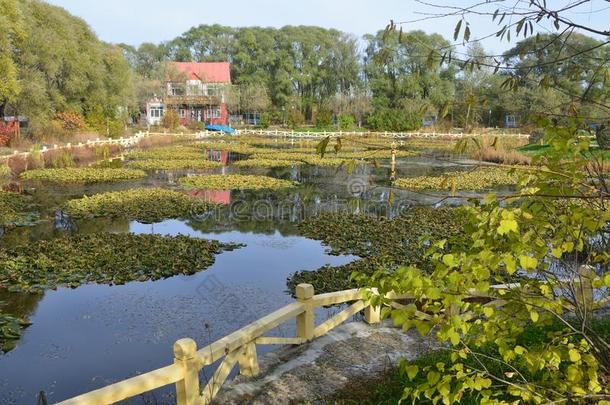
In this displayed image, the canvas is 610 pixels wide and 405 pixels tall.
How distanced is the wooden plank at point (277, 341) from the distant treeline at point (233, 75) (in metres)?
15.0

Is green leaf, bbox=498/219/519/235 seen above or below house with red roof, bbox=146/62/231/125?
below

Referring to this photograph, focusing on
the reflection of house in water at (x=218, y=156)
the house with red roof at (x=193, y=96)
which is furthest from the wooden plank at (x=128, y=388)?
the house with red roof at (x=193, y=96)

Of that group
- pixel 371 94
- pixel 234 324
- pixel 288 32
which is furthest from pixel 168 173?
pixel 288 32

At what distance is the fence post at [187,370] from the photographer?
384 centimetres

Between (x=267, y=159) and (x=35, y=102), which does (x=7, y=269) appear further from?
(x=35, y=102)

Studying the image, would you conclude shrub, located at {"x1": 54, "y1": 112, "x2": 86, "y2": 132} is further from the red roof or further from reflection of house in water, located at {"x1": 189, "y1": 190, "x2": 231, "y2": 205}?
the red roof

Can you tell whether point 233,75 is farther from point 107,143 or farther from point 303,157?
point 303,157

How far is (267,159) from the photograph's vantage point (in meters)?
29.8

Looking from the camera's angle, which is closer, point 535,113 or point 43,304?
point 535,113

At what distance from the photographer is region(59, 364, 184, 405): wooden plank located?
10.7ft

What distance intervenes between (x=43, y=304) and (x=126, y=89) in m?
37.3

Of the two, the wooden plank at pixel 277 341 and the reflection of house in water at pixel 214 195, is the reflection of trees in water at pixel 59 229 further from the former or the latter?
the wooden plank at pixel 277 341

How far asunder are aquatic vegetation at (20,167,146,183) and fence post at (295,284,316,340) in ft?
58.4

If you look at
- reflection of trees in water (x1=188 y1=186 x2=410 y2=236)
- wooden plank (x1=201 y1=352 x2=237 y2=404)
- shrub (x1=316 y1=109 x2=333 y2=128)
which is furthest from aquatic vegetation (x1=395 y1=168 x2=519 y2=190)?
shrub (x1=316 y1=109 x2=333 y2=128)
